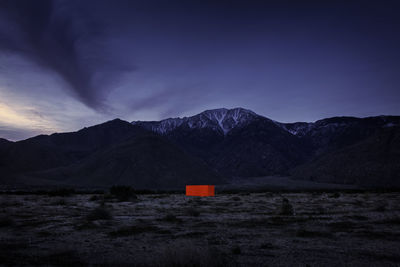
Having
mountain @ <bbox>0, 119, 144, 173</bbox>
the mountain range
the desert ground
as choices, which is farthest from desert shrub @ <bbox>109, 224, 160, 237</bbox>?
mountain @ <bbox>0, 119, 144, 173</bbox>

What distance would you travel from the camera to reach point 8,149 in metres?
116

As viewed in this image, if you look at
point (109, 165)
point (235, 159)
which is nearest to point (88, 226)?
point (109, 165)

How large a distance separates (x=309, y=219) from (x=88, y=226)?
1163 centimetres

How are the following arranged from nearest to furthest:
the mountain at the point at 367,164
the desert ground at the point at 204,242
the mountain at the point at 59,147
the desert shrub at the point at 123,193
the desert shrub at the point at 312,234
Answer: the desert ground at the point at 204,242 → the desert shrub at the point at 312,234 → the desert shrub at the point at 123,193 → the mountain at the point at 367,164 → the mountain at the point at 59,147

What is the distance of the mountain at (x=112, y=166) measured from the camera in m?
94.8

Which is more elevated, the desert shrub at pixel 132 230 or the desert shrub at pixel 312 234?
the desert shrub at pixel 132 230

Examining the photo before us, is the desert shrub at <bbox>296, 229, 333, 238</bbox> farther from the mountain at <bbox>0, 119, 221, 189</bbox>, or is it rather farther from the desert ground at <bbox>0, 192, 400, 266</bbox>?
the mountain at <bbox>0, 119, 221, 189</bbox>

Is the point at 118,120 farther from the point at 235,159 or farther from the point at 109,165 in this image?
the point at 109,165

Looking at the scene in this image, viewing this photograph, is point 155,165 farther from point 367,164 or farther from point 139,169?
point 367,164

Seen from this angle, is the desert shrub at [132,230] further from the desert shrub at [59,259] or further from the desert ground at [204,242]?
the desert shrub at [59,259]

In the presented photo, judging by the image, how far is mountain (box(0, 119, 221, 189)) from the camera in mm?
94750

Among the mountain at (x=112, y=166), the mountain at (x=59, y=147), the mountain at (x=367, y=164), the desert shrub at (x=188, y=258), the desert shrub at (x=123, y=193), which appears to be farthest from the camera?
the mountain at (x=59, y=147)

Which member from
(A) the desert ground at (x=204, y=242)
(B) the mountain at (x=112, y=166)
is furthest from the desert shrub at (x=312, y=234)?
(B) the mountain at (x=112, y=166)

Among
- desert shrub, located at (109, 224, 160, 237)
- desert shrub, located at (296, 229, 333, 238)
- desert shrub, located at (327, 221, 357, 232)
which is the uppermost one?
desert shrub, located at (109, 224, 160, 237)
